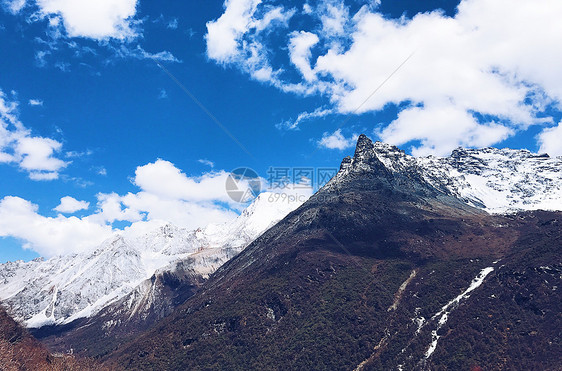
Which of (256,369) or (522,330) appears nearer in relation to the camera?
(522,330)

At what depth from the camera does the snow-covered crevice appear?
140 metres

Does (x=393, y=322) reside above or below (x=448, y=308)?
above

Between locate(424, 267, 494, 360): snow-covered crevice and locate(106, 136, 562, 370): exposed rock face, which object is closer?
locate(106, 136, 562, 370): exposed rock face

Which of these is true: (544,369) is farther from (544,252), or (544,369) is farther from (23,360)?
(23,360)

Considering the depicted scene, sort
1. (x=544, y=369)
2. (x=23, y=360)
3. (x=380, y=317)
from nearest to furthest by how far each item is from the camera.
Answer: (x=23, y=360), (x=544, y=369), (x=380, y=317)

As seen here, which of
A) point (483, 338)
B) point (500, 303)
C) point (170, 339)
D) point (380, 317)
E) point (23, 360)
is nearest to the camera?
point (23, 360)

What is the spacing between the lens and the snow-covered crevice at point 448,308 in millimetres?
139587

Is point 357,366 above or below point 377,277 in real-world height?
below

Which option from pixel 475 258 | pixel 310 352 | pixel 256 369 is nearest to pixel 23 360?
pixel 256 369

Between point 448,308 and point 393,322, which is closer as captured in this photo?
point 448,308

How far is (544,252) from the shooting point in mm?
173000

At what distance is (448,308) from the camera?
514 ft

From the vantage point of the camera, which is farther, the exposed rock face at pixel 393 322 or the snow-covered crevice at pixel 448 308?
the snow-covered crevice at pixel 448 308

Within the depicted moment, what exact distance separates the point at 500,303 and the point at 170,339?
143158 mm
